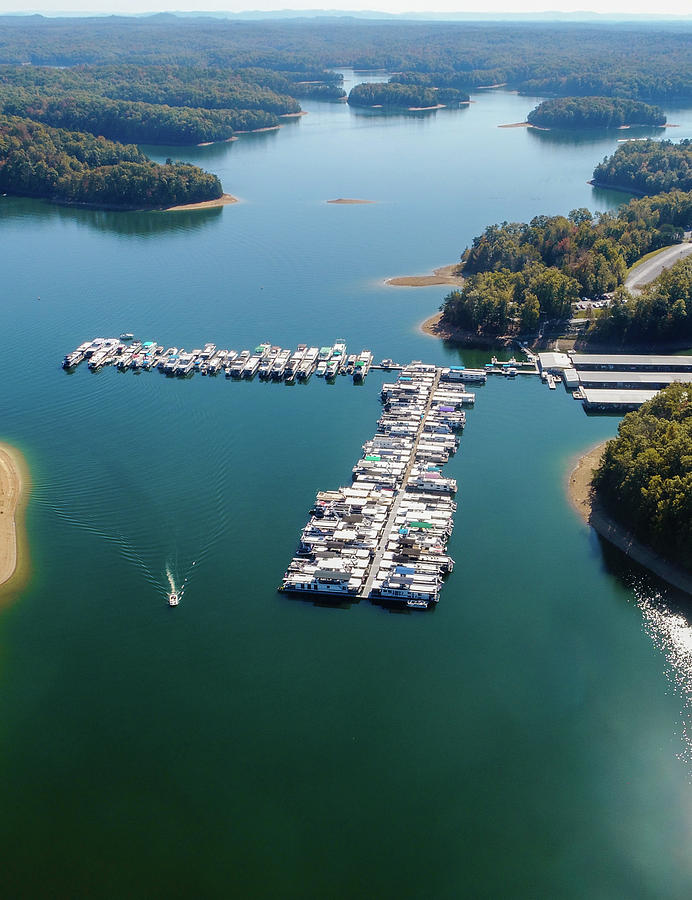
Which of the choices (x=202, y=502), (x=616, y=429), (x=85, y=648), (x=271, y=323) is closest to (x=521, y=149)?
(x=271, y=323)

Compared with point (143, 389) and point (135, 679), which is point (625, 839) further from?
point (143, 389)

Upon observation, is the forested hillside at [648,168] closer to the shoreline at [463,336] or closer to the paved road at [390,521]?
the shoreline at [463,336]

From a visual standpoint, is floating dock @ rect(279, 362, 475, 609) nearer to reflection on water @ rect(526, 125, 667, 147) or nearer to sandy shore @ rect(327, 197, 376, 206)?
sandy shore @ rect(327, 197, 376, 206)

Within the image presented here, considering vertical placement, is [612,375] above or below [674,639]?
above

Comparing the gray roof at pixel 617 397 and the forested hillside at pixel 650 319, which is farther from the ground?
the forested hillside at pixel 650 319

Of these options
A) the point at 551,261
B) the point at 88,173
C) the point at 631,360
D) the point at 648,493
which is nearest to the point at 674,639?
the point at 648,493

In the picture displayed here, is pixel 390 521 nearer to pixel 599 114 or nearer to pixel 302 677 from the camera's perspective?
pixel 302 677

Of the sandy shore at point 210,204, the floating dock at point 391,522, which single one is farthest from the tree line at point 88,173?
the floating dock at point 391,522
